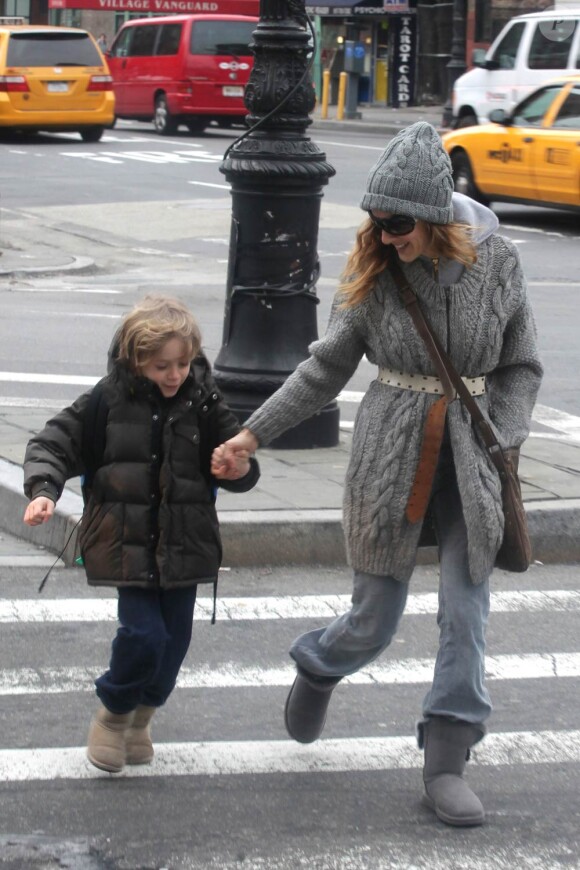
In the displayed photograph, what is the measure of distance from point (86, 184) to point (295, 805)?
18484 millimetres

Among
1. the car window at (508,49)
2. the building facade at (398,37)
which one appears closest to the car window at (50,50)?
the car window at (508,49)

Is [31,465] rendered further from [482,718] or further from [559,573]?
[559,573]

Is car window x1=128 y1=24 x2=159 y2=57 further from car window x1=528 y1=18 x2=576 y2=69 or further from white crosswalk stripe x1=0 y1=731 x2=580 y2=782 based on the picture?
white crosswalk stripe x1=0 y1=731 x2=580 y2=782

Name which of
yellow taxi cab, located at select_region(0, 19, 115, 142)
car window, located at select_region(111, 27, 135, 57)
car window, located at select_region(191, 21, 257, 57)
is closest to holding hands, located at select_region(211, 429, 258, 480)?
yellow taxi cab, located at select_region(0, 19, 115, 142)

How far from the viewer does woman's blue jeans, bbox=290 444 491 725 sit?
3943mm

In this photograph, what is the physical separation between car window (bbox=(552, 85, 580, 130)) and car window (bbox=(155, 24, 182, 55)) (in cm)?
1442

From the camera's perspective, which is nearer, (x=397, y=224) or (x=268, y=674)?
(x=397, y=224)

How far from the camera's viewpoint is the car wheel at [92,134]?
28719 millimetres

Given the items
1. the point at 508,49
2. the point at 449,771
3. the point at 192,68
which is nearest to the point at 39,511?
the point at 449,771

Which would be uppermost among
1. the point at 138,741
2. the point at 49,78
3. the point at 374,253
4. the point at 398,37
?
the point at 398,37

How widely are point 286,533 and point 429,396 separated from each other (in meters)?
2.46

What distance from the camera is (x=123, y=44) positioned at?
32.9 metres

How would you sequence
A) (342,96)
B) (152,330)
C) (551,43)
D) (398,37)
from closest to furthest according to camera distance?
(152,330) → (551,43) → (342,96) → (398,37)

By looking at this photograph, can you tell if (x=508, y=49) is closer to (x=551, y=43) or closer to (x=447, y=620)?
(x=551, y=43)
